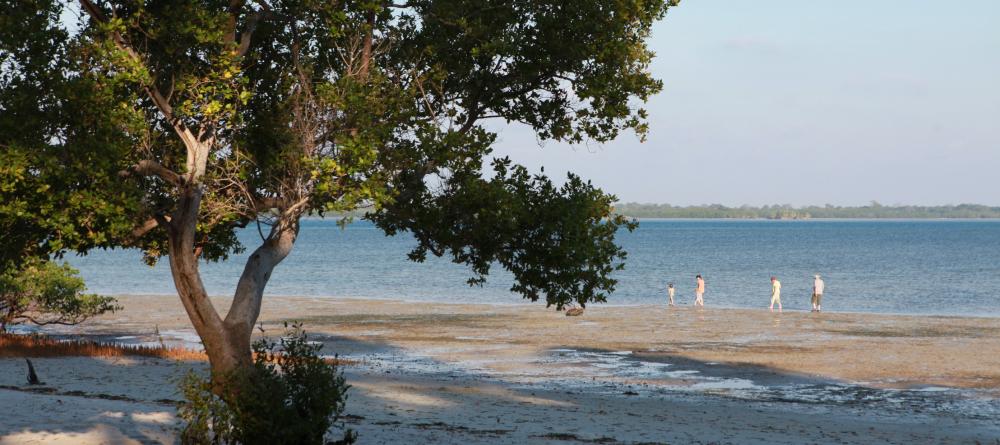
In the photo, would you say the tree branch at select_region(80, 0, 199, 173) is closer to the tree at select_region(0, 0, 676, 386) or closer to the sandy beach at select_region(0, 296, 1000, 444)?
the tree at select_region(0, 0, 676, 386)

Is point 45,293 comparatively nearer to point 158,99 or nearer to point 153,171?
point 153,171

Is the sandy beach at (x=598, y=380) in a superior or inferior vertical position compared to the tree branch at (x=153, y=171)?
inferior

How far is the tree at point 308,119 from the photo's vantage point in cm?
1238

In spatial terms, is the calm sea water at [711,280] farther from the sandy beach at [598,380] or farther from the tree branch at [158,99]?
the tree branch at [158,99]

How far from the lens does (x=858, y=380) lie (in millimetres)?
26422

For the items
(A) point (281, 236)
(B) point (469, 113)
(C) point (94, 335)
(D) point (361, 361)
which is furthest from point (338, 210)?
(C) point (94, 335)

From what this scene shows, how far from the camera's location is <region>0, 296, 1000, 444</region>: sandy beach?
1667 centimetres

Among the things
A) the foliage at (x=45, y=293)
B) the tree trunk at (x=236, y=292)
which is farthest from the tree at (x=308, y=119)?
the foliage at (x=45, y=293)

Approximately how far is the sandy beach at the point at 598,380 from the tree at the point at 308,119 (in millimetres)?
2522

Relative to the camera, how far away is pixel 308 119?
43.2ft

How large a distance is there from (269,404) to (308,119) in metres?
3.75

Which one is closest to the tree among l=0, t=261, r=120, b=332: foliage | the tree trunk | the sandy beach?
the tree trunk

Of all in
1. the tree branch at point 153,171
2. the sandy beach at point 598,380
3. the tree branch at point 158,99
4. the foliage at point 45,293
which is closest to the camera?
the tree branch at point 158,99

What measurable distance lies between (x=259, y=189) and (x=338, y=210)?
3219 mm
